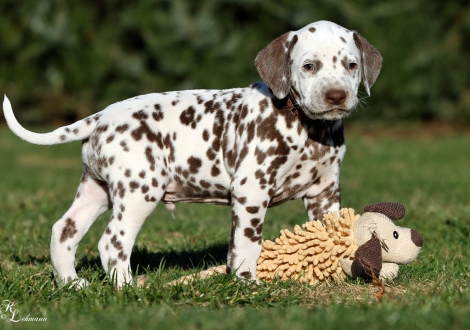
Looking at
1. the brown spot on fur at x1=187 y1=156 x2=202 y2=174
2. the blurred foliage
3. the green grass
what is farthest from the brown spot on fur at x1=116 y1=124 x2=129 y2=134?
the blurred foliage

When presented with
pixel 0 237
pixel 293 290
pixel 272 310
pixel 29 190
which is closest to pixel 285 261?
pixel 293 290

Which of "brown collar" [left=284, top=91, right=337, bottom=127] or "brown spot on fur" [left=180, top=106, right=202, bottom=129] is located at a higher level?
"brown collar" [left=284, top=91, right=337, bottom=127]

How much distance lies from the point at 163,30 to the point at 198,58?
43.3 inches

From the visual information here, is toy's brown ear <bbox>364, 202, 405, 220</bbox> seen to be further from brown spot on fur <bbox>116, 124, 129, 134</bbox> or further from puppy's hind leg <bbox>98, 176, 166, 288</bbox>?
brown spot on fur <bbox>116, 124, 129, 134</bbox>

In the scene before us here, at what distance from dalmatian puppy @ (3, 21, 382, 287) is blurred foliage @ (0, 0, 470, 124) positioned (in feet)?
42.0

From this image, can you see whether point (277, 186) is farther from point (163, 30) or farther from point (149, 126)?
point (163, 30)

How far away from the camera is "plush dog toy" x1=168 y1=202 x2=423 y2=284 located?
5180 millimetres

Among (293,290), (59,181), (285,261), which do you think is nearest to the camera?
(293,290)

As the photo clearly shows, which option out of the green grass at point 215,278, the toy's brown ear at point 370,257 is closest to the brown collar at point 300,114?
the toy's brown ear at point 370,257

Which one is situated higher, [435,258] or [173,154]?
[173,154]

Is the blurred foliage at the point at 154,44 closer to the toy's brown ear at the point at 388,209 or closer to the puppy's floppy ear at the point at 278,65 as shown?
the puppy's floppy ear at the point at 278,65

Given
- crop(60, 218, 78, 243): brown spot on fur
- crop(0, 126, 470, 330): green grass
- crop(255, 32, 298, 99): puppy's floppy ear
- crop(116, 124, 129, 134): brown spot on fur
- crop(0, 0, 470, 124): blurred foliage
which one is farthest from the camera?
crop(0, 0, 470, 124): blurred foliage

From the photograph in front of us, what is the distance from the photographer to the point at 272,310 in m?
4.46

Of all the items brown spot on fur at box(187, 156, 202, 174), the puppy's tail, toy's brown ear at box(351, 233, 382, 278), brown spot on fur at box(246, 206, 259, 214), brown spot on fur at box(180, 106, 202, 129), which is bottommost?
toy's brown ear at box(351, 233, 382, 278)
